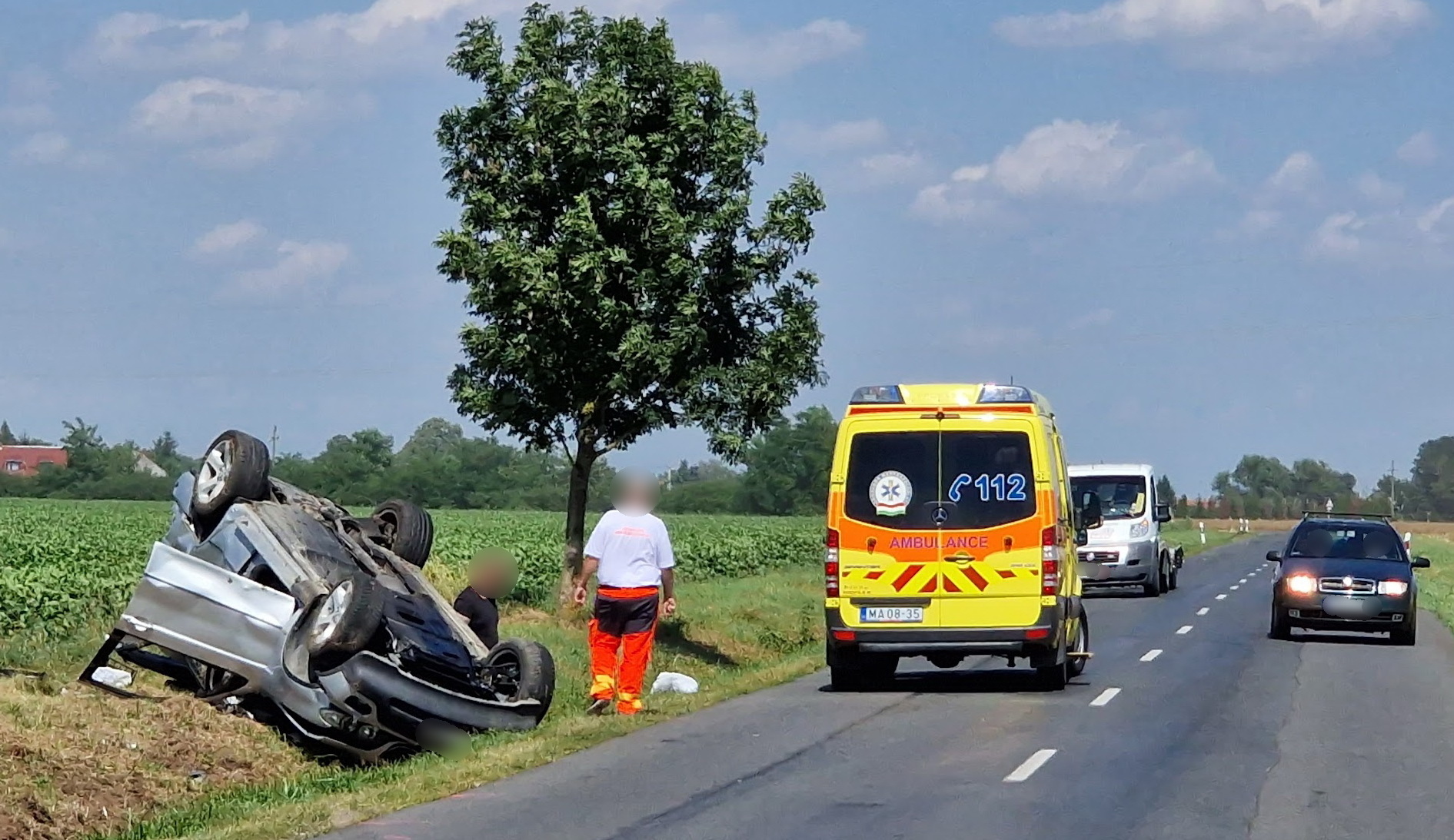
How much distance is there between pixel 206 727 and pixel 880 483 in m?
6.51

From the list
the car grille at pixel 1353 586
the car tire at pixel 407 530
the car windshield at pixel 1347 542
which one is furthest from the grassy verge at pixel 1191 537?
the car tire at pixel 407 530

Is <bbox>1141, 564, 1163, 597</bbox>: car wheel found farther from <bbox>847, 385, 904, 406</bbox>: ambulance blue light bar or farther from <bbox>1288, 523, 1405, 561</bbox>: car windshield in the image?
<bbox>847, 385, 904, 406</bbox>: ambulance blue light bar

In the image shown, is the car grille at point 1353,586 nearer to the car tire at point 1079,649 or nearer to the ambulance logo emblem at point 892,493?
the car tire at point 1079,649

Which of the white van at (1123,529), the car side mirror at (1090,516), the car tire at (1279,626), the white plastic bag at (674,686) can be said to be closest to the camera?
the white plastic bag at (674,686)

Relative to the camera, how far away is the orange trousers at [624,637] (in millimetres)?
14633

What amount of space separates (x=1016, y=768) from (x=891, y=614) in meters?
4.92

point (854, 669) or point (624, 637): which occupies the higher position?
point (624, 637)

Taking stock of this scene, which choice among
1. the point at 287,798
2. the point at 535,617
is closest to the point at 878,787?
the point at 287,798

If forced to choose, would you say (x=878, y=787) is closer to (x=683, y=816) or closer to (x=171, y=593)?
(x=683, y=816)

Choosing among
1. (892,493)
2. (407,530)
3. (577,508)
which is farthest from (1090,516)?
(407,530)

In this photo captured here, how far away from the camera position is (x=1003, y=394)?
17.0m

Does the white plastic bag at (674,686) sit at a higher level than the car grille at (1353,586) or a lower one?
lower

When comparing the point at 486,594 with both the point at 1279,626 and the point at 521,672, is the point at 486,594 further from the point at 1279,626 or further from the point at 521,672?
the point at 1279,626

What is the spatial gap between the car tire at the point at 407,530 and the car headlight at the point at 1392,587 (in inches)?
516
